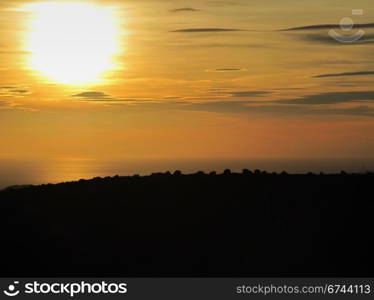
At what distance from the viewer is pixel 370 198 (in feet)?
66.8

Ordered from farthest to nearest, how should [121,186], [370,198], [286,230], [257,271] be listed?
[121,186] → [370,198] → [286,230] → [257,271]

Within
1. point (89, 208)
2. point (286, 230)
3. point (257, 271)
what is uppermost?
point (89, 208)

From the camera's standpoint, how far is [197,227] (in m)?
19.4

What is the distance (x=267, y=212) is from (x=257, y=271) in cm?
241

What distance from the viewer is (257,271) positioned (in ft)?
57.3

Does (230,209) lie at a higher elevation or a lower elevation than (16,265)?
higher

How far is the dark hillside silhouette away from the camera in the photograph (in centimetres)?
1784

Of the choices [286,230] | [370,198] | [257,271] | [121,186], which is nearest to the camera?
[257,271]

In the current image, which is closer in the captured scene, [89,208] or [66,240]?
[66,240]

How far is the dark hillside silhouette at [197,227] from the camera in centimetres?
1784

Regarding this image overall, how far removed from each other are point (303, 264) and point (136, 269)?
3431 mm

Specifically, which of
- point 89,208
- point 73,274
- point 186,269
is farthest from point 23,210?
point 186,269

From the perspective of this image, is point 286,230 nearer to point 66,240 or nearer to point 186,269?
point 186,269

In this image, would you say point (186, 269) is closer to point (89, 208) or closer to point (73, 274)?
point (73, 274)
